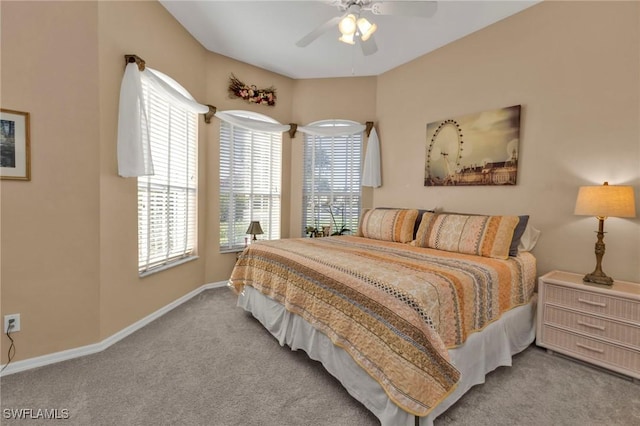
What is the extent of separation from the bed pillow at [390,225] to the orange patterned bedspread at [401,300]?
579 millimetres

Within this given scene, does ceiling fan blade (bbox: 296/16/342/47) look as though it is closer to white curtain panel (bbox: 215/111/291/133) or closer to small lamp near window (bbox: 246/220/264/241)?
white curtain panel (bbox: 215/111/291/133)

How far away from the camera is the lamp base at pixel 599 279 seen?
2.04 m

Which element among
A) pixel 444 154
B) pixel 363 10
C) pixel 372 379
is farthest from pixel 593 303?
pixel 363 10

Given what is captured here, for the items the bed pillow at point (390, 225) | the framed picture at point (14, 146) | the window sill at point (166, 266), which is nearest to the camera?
the framed picture at point (14, 146)

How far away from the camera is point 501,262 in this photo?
2143 millimetres

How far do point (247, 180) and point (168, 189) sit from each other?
3.89 feet

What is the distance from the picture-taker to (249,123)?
381cm

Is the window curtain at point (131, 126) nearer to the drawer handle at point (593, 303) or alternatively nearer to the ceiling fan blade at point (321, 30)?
the ceiling fan blade at point (321, 30)

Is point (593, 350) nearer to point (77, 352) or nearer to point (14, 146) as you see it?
point (77, 352)

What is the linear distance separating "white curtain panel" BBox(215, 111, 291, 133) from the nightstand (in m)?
3.50

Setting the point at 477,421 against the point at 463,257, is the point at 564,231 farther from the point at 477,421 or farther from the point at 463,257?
the point at 477,421

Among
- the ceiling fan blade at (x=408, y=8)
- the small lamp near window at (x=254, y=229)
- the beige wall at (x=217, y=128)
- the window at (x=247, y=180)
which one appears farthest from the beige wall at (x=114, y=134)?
the ceiling fan blade at (x=408, y=8)

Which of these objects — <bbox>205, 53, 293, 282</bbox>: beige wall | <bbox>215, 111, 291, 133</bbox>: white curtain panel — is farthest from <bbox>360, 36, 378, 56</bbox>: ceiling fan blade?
<bbox>205, 53, 293, 282</bbox>: beige wall

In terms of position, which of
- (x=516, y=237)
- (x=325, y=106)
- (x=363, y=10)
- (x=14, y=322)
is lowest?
Answer: (x=14, y=322)
